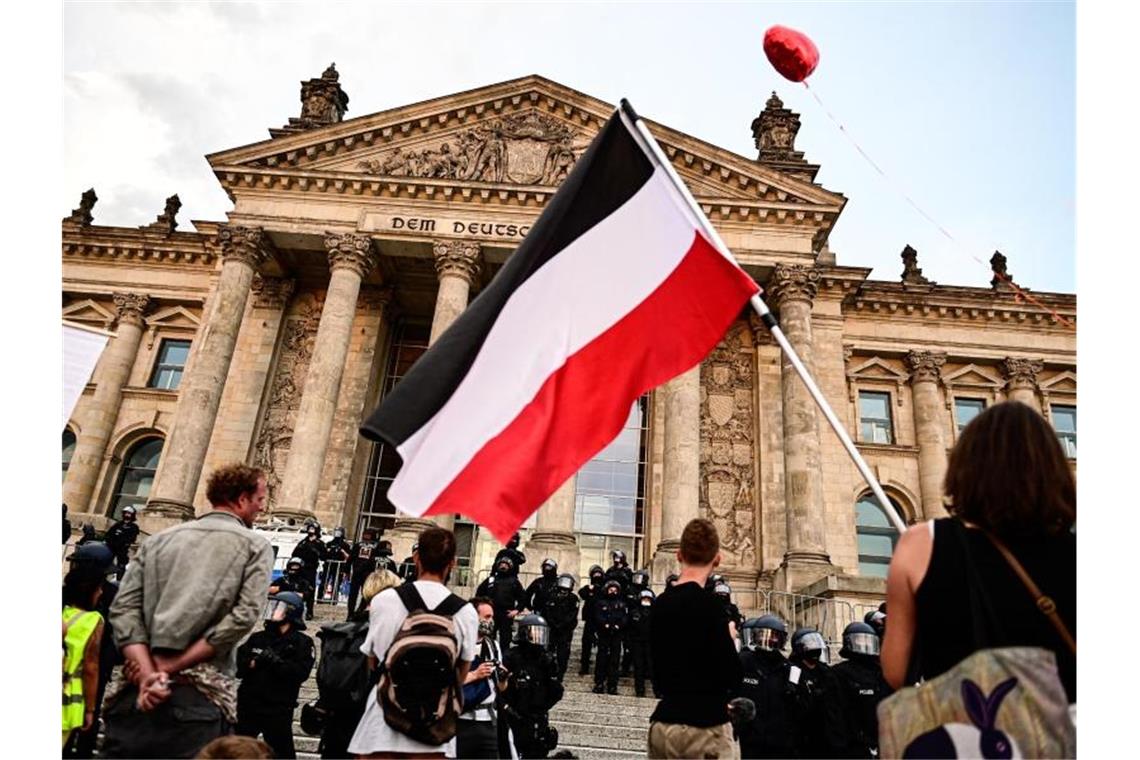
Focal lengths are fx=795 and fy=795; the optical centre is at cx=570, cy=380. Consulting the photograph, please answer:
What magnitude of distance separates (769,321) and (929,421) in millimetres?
25373

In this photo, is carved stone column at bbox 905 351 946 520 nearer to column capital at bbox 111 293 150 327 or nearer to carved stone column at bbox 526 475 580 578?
carved stone column at bbox 526 475 580 578

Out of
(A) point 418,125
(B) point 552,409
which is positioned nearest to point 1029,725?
(B) point 552,409

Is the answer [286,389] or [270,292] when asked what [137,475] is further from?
[270,292]

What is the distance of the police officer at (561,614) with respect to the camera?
12.1 m

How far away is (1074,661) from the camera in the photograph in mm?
2115

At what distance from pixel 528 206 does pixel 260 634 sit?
18.5m

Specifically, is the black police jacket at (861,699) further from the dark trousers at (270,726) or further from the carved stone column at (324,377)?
the carved stone column at (324,377)

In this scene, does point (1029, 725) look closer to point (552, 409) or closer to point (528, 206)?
point (552, 409)

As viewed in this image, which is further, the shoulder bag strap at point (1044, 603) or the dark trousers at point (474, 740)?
the dark trousers at point (474, 740)

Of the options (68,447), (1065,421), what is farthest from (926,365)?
(68,447)

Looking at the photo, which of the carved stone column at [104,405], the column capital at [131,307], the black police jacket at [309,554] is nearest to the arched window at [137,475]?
the carved stone column at [104,405]

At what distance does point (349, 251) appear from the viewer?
22.6 meters

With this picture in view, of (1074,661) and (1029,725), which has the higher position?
(1074,661)

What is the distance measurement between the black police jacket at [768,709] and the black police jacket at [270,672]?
11.0 feet
